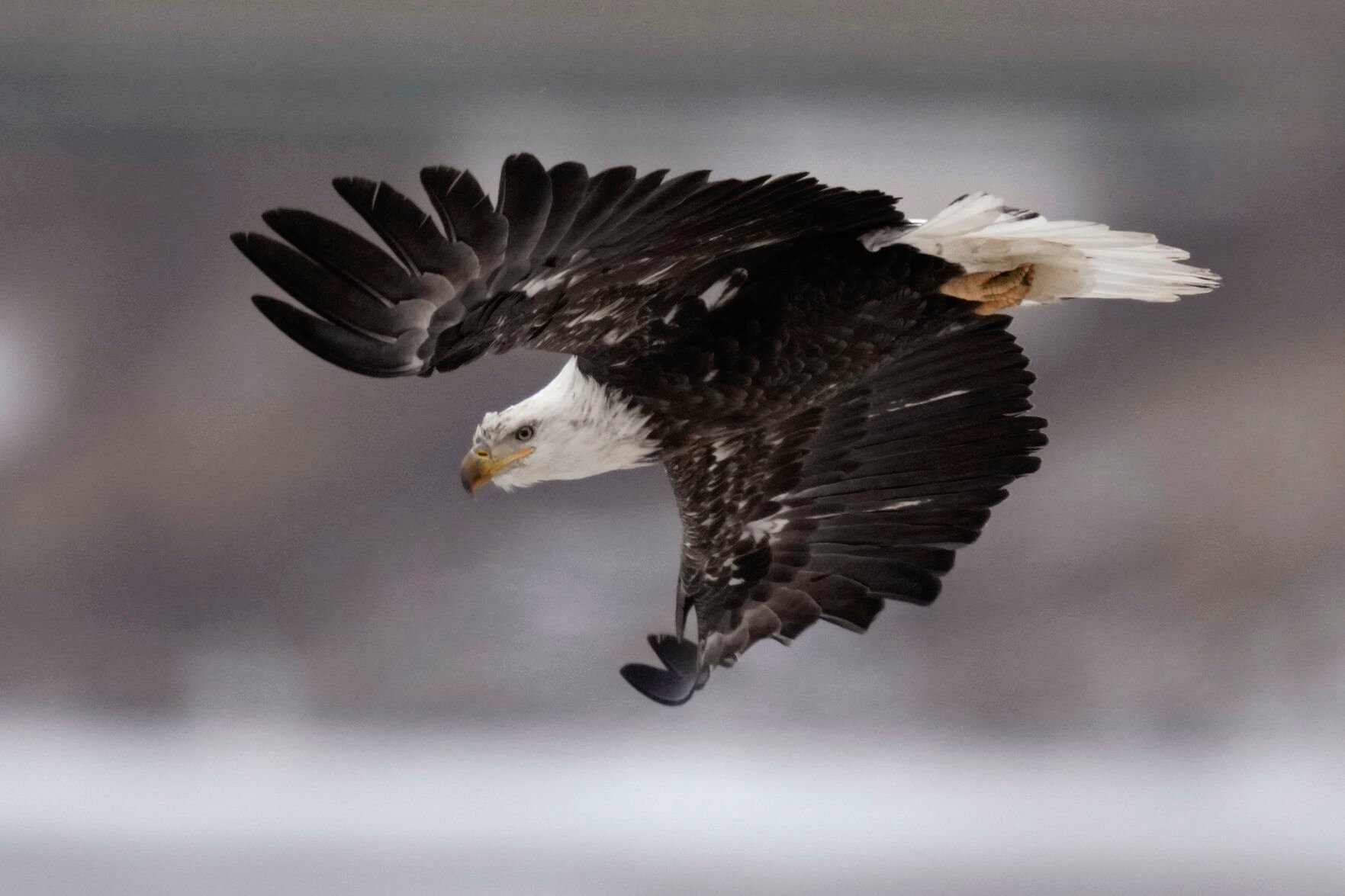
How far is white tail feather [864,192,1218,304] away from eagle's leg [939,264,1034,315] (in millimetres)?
17

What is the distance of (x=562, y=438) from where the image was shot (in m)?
2.37

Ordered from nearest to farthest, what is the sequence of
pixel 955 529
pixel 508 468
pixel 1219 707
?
pixel 508 468 → pixel 955 529 → pixel 1219 707

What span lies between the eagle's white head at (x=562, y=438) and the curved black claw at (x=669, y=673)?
1.18ft

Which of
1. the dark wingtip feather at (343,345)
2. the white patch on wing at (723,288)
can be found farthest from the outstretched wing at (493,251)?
the white patch on wing at (723,288)

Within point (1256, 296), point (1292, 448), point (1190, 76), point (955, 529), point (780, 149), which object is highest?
point (1190, 76)

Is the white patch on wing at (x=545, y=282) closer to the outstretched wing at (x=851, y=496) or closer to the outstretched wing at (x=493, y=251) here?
the outstretched wing at (x=493, y=251)

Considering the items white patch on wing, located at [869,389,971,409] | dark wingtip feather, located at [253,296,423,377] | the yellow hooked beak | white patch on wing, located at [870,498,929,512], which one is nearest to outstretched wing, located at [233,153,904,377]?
dark wingtip feather, located at [253,296,423,377]

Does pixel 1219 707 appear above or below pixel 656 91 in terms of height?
below

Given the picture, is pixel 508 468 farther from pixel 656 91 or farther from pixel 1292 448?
pixel 1292 448

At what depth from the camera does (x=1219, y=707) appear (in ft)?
12.7

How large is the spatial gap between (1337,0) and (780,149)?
1506 mm

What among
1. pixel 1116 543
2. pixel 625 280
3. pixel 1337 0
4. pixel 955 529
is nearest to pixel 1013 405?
pixel 955 529

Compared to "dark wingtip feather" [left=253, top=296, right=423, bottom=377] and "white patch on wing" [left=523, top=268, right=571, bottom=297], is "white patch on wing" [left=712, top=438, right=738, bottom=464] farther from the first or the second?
"dark wingtip feather" [left=253, top=296, right=423, bottom=377]

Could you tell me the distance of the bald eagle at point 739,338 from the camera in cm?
180
